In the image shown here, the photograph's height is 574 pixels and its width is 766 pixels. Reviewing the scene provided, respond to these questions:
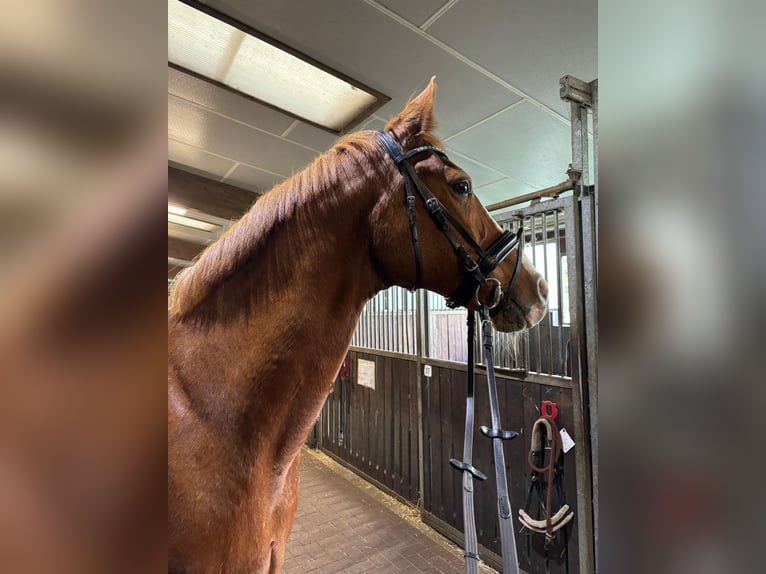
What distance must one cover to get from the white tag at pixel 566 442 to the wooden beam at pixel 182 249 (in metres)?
6.71

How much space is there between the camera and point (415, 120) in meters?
0.84

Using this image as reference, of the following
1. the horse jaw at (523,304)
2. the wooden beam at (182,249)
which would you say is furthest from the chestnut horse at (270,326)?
the wooden beam at (182,249)

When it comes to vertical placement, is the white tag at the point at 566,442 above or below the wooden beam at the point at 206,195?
below

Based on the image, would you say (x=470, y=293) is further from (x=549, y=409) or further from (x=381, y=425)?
(x=381, y=425)

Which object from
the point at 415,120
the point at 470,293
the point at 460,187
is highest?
the point at 415,120

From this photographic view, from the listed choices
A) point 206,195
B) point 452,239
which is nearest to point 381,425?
point 452,239

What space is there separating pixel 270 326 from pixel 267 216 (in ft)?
0.71

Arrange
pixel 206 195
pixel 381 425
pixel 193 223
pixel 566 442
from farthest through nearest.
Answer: pixel 193 223 < pixel 206 195 < pixel 381 425 < pixel 566 442

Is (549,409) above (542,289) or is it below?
below

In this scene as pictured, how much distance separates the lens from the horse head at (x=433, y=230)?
0.77 m

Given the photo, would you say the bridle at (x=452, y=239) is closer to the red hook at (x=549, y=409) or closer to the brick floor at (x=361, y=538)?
the red hook at (x=549, y=409)

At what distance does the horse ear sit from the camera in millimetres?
830

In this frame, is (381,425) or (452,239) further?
(381,425)

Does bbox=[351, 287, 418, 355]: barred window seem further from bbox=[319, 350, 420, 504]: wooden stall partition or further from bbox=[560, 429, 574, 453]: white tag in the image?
bbox=[560, 429, 574, 453]: white tag
